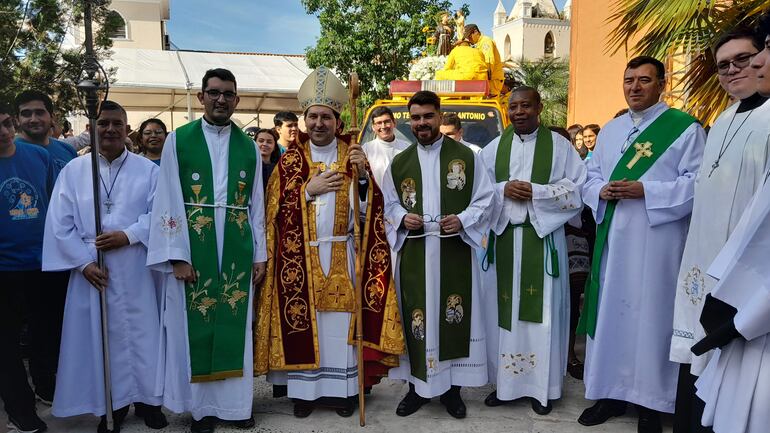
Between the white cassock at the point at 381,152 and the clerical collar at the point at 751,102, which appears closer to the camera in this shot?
the clerical collar at the point at 751,102

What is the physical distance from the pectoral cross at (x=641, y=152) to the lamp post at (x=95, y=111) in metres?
3.15

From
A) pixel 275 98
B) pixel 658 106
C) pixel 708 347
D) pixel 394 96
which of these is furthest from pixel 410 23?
pixel 708 347

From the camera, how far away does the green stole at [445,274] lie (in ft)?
13.2

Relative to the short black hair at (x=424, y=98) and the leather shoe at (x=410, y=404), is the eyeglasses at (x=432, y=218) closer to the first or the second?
the short black hair at (x=424, y=98)

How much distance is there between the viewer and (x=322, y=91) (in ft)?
13.0

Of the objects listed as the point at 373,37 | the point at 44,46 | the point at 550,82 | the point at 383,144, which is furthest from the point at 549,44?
the point at 44,46

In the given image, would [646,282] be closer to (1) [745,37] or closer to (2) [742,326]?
(1) [745,37]

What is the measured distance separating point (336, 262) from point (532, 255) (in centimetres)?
130

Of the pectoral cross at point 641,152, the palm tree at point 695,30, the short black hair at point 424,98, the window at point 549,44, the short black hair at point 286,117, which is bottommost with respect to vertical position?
the pectoral cross at point 641,152

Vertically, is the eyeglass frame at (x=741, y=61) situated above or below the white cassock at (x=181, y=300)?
above

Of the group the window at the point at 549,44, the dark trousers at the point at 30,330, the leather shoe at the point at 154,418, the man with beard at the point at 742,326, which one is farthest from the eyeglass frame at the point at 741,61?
the window at the point at 549,44

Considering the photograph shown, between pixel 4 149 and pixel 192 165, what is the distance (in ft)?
3.98

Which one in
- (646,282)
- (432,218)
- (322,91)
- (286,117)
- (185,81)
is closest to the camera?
(646,282)

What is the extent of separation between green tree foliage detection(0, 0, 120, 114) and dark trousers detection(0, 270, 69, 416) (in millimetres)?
1214
